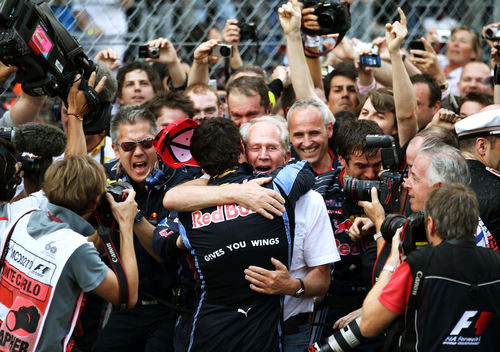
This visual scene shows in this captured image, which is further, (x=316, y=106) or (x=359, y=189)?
(x=316, y=106)

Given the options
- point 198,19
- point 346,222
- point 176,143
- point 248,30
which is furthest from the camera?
point 198,19

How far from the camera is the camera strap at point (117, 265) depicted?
296 cm

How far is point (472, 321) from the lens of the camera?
8.15 feet

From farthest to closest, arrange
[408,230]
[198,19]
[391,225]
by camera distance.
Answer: [198,19]
[391,225]
[408,230]

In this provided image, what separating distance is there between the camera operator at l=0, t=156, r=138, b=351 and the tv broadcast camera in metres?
0.63

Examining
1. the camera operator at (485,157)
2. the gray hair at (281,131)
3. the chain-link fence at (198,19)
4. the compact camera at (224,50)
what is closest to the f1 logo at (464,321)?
the camera operator at (485,157)

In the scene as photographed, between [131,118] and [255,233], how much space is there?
4.88ft

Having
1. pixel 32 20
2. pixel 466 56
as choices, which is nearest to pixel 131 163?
pixel 32 20

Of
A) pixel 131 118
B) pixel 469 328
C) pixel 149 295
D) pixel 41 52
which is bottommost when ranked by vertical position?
pixel 149 295

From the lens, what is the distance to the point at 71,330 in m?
2.88

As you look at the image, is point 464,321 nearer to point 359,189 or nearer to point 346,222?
point 359,189

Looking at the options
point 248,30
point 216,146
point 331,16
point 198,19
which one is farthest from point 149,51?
point 216,146

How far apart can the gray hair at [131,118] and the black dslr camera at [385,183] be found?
1415 millimetres

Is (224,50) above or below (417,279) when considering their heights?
below
